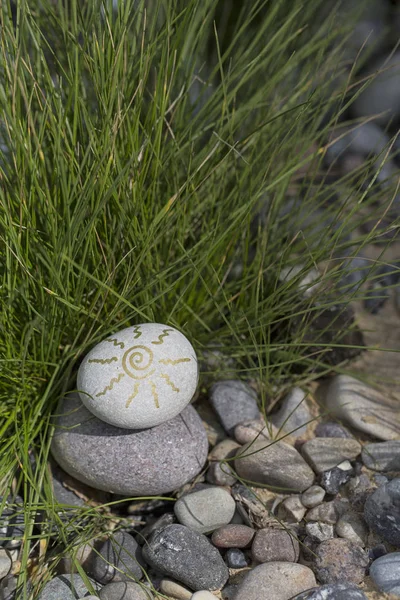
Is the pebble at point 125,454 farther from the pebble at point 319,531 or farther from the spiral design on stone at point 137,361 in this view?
the pebble at point 319,531

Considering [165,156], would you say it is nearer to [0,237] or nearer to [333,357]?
[0,237]

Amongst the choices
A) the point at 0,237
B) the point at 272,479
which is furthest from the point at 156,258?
the point at 272,479

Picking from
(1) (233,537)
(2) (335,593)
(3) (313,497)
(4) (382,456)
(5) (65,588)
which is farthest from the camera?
(4) (382,456)

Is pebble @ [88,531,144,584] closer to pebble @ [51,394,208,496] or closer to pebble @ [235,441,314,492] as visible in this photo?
pebble @ [51,394,208,496]

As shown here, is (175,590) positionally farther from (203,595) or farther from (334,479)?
(334,479)

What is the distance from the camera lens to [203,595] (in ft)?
5.61

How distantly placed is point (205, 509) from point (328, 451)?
0.44 metres

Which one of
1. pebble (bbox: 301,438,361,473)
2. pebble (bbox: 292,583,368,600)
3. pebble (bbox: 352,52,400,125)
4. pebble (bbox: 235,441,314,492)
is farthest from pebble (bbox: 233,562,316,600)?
pebble (bbox: 352,52,400,125)

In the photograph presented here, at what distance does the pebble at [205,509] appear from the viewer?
1.89 metres

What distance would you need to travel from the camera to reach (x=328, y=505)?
1927 mm

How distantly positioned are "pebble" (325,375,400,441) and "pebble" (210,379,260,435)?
0.27 meters

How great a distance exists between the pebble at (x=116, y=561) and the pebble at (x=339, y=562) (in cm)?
48

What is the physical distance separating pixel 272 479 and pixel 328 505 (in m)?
0.17

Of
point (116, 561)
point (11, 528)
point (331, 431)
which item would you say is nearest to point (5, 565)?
point (11, 528)
